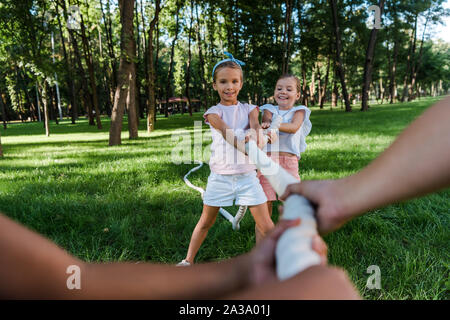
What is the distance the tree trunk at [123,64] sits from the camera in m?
9.30

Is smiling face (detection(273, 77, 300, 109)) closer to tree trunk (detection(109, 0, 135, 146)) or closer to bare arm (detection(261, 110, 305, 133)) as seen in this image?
bare arm (detection(261, 110, 305, 133))

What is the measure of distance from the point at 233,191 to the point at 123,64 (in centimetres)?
854

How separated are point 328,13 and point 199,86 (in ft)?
97.6

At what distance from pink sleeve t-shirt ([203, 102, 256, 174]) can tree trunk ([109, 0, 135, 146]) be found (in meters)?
7.95

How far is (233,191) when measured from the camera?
2609 millimetres

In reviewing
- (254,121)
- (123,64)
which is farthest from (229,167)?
(123,64)

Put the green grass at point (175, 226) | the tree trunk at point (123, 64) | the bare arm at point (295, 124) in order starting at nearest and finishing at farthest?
the green grass at point (175, 226), the bare arm at point (295, 124), the tree trunk at point (123, 64)

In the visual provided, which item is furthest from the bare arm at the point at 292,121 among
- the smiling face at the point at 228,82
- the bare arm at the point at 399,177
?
the bare arm at the point at 399,177

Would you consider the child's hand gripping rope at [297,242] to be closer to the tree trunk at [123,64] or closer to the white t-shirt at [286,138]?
the white t-shirt at [286,138]

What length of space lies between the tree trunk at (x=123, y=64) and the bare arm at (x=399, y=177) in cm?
981

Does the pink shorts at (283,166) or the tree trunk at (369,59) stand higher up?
the tree trunk at (369,59)

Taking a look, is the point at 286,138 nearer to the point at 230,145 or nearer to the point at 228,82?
the point at 230,145

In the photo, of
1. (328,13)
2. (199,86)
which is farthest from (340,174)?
(199,86)
